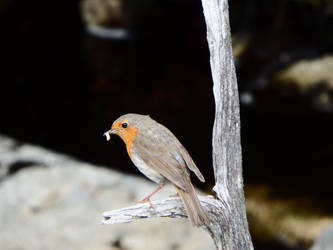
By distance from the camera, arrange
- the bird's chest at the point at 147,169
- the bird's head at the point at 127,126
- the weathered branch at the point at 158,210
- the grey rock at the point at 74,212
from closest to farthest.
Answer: the bird's head at the point at 127,126 → the bird's chest at the point at 147,169 → the weathered branch at the point at 158,210 → the grey rock at the point at 74,212

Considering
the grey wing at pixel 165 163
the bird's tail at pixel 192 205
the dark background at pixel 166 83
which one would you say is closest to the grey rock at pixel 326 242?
the dark background at pixel 166 83

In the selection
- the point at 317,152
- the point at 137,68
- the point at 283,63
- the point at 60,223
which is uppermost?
the point at 283,63

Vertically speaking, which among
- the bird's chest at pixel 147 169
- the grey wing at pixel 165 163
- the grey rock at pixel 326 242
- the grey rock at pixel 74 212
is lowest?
the grey rock at pixel 74 212

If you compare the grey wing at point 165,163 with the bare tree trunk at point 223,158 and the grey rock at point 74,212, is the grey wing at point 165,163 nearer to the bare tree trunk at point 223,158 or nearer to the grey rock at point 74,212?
the bare tree trunk at point 223,158

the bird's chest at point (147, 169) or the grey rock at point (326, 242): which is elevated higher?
the bird's chest at point (147, 169)

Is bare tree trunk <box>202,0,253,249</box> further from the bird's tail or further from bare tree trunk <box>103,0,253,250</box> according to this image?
the bird's tail

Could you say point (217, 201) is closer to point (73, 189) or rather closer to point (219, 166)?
point (219, 166)

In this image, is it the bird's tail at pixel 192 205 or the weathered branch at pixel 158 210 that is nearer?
the bird's tail at pixel 192 205

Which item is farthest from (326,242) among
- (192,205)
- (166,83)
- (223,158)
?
(166,83)

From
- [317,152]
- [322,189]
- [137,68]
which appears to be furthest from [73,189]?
[137,68]
